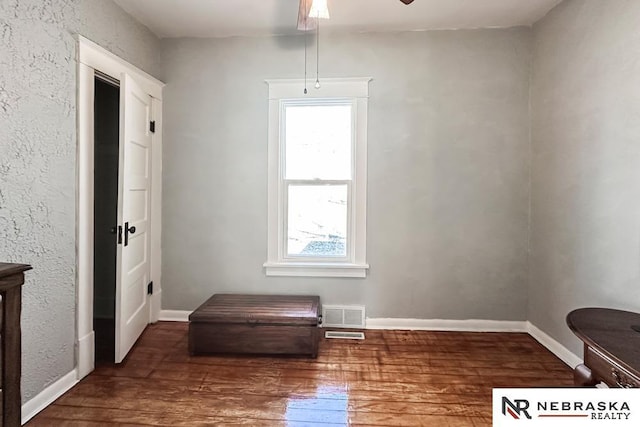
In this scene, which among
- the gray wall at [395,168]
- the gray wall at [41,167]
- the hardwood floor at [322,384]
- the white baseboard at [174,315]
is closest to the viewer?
the gray wall at [41,167]

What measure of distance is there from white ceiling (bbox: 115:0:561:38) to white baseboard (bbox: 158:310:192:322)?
248 centimetres

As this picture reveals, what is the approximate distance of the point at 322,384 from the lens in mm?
2328

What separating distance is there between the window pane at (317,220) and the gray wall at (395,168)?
0.25m

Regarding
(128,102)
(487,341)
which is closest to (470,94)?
(487,341)

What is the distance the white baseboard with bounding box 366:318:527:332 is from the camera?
3.20 m

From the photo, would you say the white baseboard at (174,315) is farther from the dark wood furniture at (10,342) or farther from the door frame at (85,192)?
the dark wood furniture at (10,342)

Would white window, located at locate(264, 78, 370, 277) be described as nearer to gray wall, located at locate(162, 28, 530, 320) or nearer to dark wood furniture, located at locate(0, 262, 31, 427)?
gray wall, located at locate(162, 28, 530, 320)

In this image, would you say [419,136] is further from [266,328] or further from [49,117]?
[49,117]

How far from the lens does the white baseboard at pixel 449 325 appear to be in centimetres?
320

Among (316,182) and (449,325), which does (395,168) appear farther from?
(449,325)

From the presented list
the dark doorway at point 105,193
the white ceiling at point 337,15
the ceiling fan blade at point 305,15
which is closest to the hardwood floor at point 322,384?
the dark doorway at point 105,193

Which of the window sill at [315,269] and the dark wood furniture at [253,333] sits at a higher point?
the window sill at [315,269]

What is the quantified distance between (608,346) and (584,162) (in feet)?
4.66

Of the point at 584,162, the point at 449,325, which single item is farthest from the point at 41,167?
the point at 584,162
